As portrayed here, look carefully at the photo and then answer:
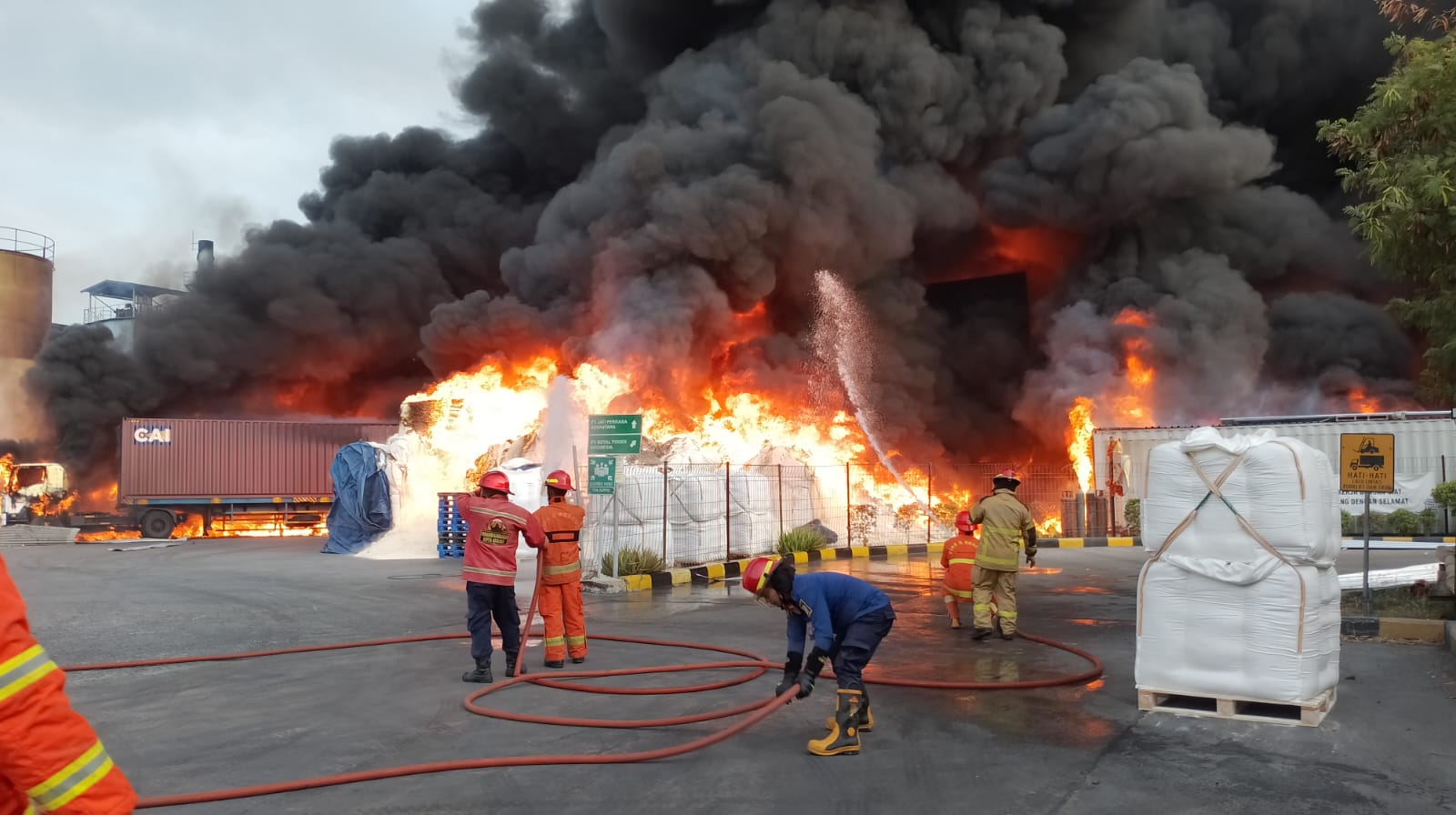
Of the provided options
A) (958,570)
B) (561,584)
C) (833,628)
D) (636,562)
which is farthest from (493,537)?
(636,562)

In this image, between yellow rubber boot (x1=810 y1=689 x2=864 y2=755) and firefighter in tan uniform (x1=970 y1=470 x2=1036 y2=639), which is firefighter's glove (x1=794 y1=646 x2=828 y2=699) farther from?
firefighter in tan uniform (x1=970 y1=470 x2=1036 y2=639)

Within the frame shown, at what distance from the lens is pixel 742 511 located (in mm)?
16875

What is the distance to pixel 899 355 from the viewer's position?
32.4 metres

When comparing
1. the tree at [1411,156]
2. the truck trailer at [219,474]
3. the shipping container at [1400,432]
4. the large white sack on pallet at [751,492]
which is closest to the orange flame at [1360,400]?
the shipping container at [1400,432]

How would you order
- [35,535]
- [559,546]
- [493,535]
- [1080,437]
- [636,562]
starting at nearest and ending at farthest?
[493,535] → [559,546] → [636,562] → [35,535] → [1080,437]

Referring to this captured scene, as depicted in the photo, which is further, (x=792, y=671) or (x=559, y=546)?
(x=559, y=546)

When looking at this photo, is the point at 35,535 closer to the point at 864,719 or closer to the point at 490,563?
the point at 490,563

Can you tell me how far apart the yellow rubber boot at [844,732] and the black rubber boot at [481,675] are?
287cm

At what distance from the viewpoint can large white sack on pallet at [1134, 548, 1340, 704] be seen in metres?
5.62

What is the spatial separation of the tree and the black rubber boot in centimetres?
811

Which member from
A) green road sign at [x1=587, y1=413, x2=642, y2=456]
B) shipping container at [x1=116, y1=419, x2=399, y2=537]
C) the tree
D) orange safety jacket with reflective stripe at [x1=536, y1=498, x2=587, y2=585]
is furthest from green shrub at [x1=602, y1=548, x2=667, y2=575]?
shipping container at [x1=116, y1=419, x2=399, y2=537]

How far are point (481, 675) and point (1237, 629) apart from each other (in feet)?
15.9

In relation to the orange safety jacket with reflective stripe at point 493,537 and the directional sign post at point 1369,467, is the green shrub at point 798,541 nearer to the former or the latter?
the directional sign post at point 1369,467

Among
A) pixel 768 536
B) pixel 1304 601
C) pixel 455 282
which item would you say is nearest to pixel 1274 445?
pixel 1304 601
